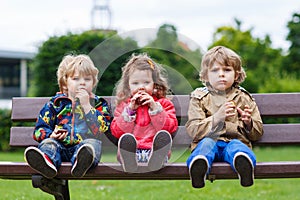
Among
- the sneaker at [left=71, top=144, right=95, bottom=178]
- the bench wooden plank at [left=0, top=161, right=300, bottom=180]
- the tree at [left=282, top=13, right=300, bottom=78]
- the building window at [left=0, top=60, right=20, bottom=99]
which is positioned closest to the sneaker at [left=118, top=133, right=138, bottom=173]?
the bench wooden plank at [left=0, top=161, right=300, bottom=180]

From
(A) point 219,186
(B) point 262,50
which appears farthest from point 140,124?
(B) point 262,50

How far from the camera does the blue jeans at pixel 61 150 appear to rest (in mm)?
3449

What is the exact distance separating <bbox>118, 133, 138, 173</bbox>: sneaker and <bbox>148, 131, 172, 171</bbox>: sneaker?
0.10 meters

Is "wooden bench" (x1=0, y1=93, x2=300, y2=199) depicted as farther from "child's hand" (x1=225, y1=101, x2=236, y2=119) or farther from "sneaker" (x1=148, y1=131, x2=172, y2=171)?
"child's hand" (x1=225, y1=101, x2=236, y2=119)

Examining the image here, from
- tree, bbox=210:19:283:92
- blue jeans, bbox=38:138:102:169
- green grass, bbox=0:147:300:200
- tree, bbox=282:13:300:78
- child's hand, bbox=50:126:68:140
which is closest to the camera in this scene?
blue jeans, bbox=38:138:102:169

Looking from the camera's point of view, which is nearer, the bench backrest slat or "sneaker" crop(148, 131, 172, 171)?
"sneaker" crop(148, 131, 172, 171)

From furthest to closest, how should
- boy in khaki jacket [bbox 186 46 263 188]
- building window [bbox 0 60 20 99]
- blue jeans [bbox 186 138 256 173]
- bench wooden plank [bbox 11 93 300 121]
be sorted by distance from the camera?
building window [bbox 0 60 20 99] < bench wooden plank [bbox 11 93 300 121] < boy in khaki jacket [bbox 186 46 263 188] < blue jeans [bbox 186 138 256 173]

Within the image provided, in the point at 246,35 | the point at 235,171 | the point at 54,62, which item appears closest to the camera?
the point at 235,171

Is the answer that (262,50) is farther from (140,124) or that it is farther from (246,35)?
(140,124)

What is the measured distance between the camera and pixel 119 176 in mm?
3471

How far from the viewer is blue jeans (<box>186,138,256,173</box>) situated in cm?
334

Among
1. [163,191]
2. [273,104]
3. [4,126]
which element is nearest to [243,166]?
[273,104]

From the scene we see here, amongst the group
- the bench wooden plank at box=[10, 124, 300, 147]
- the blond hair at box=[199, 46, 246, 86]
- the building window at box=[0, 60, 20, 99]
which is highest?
the blond hair at box=[199, 46, 246, 86]

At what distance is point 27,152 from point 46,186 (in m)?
0.41
